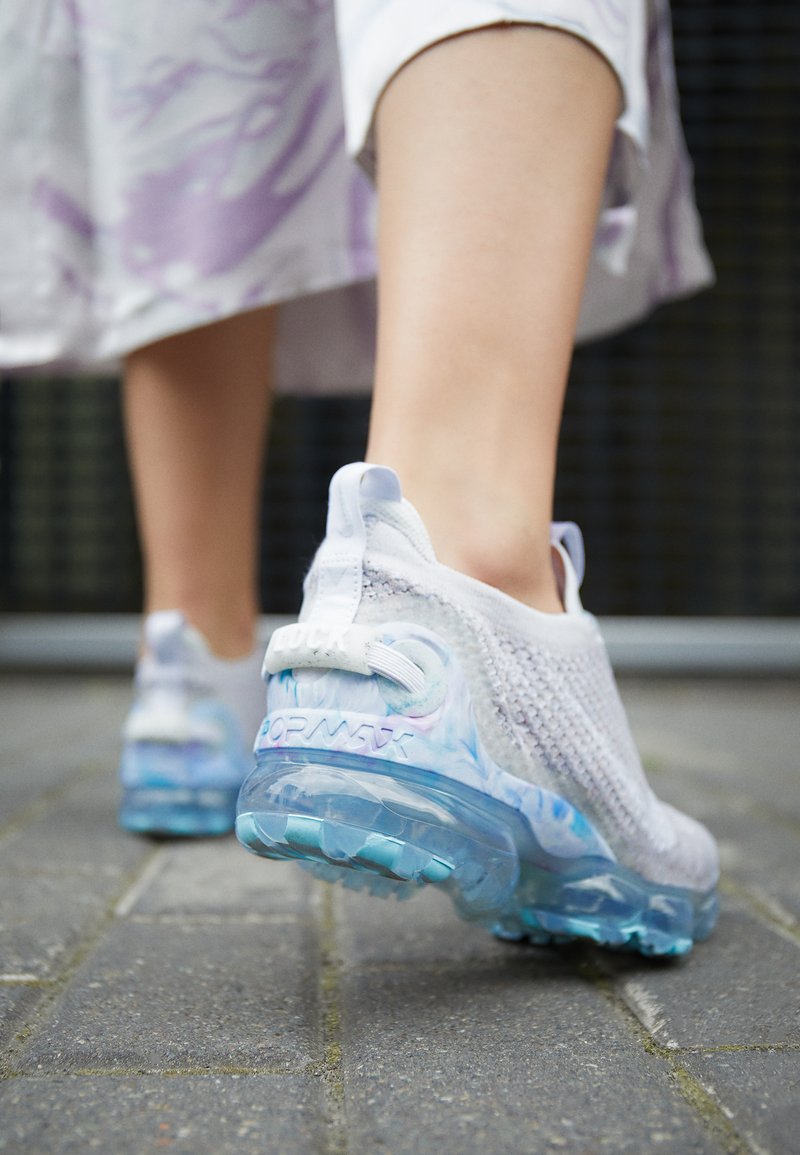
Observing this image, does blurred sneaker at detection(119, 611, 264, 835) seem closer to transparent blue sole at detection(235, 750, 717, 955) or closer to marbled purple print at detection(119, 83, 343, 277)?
marbled purple print at detection(119, 83, 343, 277)

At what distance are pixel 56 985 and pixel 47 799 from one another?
0.68 metres

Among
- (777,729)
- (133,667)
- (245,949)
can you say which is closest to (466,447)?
(245,949)

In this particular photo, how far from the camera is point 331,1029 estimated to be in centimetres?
58

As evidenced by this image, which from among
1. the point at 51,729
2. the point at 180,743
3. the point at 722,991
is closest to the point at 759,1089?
the point at 722,991

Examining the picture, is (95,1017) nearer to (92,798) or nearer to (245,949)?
(245,949)

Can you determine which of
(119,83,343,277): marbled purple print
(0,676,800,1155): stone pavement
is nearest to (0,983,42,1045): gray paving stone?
(0,676,800,1155): stone pavement

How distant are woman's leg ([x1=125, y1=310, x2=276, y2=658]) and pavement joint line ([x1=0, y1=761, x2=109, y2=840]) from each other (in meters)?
0.25

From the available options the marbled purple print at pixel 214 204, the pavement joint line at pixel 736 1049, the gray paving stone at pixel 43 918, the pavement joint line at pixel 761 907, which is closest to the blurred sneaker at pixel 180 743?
the gray paving stone at pixel 43 918

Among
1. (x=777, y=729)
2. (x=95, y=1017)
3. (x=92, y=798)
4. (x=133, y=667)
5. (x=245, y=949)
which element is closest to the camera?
(x=95, y=1017)

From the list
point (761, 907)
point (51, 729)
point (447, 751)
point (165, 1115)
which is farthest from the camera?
point (51, 729)

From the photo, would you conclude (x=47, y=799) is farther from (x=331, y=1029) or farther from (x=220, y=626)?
(x=331, y=1029)

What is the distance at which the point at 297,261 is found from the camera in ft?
3.44

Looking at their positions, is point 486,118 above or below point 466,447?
above

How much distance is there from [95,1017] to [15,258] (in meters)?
0.73
